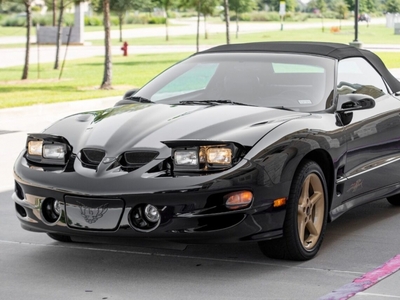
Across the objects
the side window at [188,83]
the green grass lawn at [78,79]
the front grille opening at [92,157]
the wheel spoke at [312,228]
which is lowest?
the green grass lawn at [78,79]

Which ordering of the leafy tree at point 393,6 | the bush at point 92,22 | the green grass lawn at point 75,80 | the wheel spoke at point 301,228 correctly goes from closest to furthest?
the wheel spoke at point 301,228 → the green grass lawn at point 75,80 → the leafy tree at point 393,6 → the bush at point 92,22

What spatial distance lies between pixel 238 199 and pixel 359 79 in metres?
2.20

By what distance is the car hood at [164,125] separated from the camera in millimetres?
5785

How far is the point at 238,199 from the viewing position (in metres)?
5.60

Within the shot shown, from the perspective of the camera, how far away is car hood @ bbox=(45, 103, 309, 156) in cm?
579

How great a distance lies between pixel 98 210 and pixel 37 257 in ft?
3.09

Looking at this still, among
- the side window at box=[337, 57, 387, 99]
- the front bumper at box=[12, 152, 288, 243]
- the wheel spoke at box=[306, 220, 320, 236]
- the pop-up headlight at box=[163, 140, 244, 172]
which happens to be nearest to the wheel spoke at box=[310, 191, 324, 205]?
the wheel spoke at box=[306, 220, 320, 236]

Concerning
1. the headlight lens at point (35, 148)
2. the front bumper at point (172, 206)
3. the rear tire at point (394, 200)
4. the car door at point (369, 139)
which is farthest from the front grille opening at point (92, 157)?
the rear tire at point (394, 200)

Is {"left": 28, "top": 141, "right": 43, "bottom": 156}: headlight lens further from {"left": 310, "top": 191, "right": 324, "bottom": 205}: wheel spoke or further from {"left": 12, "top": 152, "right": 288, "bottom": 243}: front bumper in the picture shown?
{"left": 310, "top": 191, "right": 324, "bottom": 205}: wheel spoke

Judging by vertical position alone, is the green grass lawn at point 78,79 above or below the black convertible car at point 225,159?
below

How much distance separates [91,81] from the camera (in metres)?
26.8

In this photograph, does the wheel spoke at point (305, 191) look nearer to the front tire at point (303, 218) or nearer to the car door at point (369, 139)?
the front tire at point (303, 218)

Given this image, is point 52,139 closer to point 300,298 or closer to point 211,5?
point 300,298

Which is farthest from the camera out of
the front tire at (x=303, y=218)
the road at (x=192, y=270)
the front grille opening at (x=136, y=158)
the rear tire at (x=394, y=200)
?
the rear tire at (x=394, y=200)
